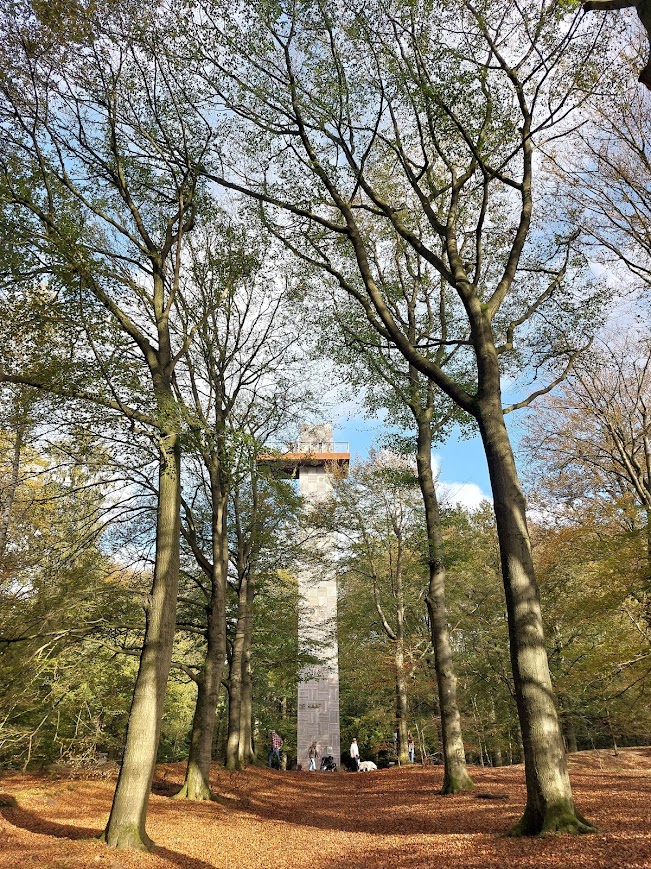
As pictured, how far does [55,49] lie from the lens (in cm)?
838

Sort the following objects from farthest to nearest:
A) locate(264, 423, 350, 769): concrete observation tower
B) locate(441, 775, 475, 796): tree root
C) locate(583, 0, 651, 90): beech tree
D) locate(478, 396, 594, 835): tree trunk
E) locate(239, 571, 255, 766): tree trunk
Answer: locate(264, 423, 350, 769): concrete observation tower < locate(239, 571, 255, 766): tree trunk < locate(441, 775, 475, 796): tree root < locate(478, 396, 594, 835): tree trunk < locate(583, 0, 651, 90): beech tree

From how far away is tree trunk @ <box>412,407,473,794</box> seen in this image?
10.9 meters

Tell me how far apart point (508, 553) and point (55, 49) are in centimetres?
930

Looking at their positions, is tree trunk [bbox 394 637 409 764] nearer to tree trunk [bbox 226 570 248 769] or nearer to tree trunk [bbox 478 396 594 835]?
tree trunk [bbox 226 570 248 769]

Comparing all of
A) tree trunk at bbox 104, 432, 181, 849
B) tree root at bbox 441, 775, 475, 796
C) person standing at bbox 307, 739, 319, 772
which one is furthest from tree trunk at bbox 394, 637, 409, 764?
tree trunk at bbox 104, 432, 181, 849

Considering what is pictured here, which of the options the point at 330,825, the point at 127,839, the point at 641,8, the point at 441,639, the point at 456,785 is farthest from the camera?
the point at 441,639

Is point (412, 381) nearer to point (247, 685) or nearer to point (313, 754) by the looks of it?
point (247, 685)

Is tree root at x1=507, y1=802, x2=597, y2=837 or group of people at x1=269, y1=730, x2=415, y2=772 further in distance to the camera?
group of people at x1=269, y1=730, x2=415, y2=772

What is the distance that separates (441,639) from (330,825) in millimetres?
4256

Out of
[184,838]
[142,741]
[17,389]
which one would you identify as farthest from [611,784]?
[17,389]

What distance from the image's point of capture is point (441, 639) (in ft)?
39.1

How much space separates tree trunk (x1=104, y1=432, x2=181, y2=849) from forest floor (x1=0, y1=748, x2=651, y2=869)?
1.00 feet

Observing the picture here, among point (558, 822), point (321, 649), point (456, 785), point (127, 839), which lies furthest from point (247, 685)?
point (558, 822)

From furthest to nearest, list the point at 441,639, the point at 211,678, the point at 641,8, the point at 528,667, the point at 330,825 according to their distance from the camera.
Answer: the point at 441,639, the point at 211,678, the point at 330,825, the point at 528,667, the point at 641,8
